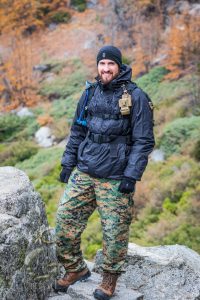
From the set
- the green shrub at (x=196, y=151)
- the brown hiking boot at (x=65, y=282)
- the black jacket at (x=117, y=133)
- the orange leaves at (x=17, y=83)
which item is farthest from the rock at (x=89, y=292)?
the orange leaves at (x=17, y=83)

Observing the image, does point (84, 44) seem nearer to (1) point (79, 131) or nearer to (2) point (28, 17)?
(2) point (28, 17)

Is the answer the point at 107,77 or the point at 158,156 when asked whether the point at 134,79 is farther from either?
the point at 107,77

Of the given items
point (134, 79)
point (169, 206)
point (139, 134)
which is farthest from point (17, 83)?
point (139, 134)

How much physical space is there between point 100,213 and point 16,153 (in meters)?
13.3

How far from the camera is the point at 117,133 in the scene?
372 cm

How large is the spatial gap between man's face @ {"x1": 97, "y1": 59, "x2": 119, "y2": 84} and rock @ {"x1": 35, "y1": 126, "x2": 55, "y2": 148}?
1432 cm

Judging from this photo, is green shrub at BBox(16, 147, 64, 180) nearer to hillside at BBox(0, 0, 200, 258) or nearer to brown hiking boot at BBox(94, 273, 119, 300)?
hillside at BBox(0, 0, 200, 258)

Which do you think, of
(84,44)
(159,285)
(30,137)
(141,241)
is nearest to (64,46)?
(84,44)

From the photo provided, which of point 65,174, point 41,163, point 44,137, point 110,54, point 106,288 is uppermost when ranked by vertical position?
point 110,54

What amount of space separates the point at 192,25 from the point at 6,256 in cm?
1556

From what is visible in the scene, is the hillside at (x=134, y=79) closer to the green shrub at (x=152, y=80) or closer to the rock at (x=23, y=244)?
the green shrub at (x=152, y=80)

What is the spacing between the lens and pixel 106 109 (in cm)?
376

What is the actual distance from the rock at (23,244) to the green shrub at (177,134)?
8270 millimetres

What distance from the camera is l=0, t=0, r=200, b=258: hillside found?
30.3ft
